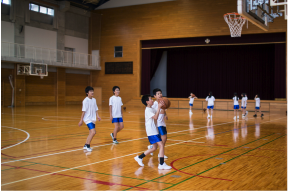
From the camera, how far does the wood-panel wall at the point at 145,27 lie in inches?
1053

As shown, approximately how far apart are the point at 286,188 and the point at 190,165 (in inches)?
72.4

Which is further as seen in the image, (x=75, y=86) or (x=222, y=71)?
(x=75, y=86)

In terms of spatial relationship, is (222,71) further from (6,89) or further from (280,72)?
(6,89)

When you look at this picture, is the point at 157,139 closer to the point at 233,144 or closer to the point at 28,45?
the point at 233,144

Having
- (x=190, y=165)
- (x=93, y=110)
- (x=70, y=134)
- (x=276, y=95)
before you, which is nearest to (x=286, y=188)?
(x=190, y=165)

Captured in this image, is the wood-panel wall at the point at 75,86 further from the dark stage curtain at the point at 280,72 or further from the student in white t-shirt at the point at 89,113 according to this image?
the student in white t-shirt at the point at 89,113

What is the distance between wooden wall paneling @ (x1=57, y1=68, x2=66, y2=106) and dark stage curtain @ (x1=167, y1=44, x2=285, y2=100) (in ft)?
37.1

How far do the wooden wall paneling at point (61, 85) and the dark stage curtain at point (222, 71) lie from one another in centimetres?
1131

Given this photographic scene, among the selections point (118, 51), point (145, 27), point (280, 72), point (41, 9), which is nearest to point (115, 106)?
point (280, 72)

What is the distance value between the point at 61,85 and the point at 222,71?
16.6 m

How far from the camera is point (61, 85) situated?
102ft

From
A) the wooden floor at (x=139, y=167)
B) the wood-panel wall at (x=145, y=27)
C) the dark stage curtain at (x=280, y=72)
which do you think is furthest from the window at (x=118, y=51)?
the wooden floor at (x=139, y=167)

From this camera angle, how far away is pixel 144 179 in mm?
4742

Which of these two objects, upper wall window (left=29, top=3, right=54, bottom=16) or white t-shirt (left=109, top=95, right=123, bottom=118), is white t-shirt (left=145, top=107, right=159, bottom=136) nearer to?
white t-shirt (left=109, top=95, right=123, bottom=118)
